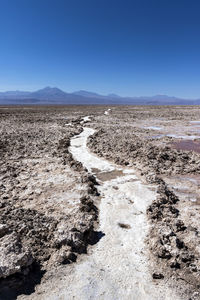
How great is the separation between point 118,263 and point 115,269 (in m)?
0.19

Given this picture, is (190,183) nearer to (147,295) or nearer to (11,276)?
(147,295)

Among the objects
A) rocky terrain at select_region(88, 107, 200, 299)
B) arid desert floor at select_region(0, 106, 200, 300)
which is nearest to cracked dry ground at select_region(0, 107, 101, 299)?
arid desert floor at select_region(0, 106, 200, 300)

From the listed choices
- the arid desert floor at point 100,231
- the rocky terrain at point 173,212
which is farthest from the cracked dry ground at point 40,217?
the rocky terrain at point 173,212

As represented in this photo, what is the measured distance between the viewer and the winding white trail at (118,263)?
398cm

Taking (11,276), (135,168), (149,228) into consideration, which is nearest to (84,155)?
(135,168)

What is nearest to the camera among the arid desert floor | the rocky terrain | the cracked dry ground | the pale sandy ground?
the pale sandy ground

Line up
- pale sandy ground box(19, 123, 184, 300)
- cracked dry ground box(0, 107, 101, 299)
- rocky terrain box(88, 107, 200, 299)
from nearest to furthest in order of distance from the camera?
1. pale sandy ground box(19, 123, 184, 300)
2. cracked dry ground box(0, 107, 101, 299)
3. rocky terrain box(88, 107, 200, 299)

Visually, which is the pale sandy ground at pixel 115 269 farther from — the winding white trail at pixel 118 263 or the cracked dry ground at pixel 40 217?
the cracked dry ground at pixel 40 217

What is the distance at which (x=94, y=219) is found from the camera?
6383mm

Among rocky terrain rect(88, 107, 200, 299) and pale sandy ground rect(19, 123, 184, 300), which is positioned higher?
rocky terrain rect(88, 107, 200, 299)

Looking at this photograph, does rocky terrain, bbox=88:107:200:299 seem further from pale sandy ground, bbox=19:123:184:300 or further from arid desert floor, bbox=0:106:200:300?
pale sandy ground, bbox=19:123:184:300

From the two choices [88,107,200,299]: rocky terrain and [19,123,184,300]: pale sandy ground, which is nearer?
[19,123,184,300]: pale sandy ground

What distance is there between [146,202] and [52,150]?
912 cm

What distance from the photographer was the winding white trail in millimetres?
3984
